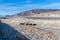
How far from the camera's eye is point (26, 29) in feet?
64.5

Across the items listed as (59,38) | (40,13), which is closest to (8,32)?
(59,38)

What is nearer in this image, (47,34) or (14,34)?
(14,34)

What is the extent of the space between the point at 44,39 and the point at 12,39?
271 cm

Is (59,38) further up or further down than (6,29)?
further down

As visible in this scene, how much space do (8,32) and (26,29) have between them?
240 centimetres

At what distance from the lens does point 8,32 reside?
699 inches

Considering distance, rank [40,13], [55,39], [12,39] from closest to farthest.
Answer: [12,39]
[55,39]
[40,13]

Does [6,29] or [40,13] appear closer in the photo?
[6,29]

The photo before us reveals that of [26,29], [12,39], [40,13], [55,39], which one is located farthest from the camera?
[40,13]

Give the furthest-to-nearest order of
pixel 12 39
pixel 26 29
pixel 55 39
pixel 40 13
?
pixel 40 13, pixel 26 29, pixel 55 39, pixel 12 39

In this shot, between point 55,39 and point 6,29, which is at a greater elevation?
point 6,29

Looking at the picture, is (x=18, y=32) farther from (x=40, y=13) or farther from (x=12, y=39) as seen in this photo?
(x=40, y=13)

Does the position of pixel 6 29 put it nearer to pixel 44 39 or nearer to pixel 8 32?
pixel 8 32

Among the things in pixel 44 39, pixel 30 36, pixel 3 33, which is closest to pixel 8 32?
pixel 3 33
